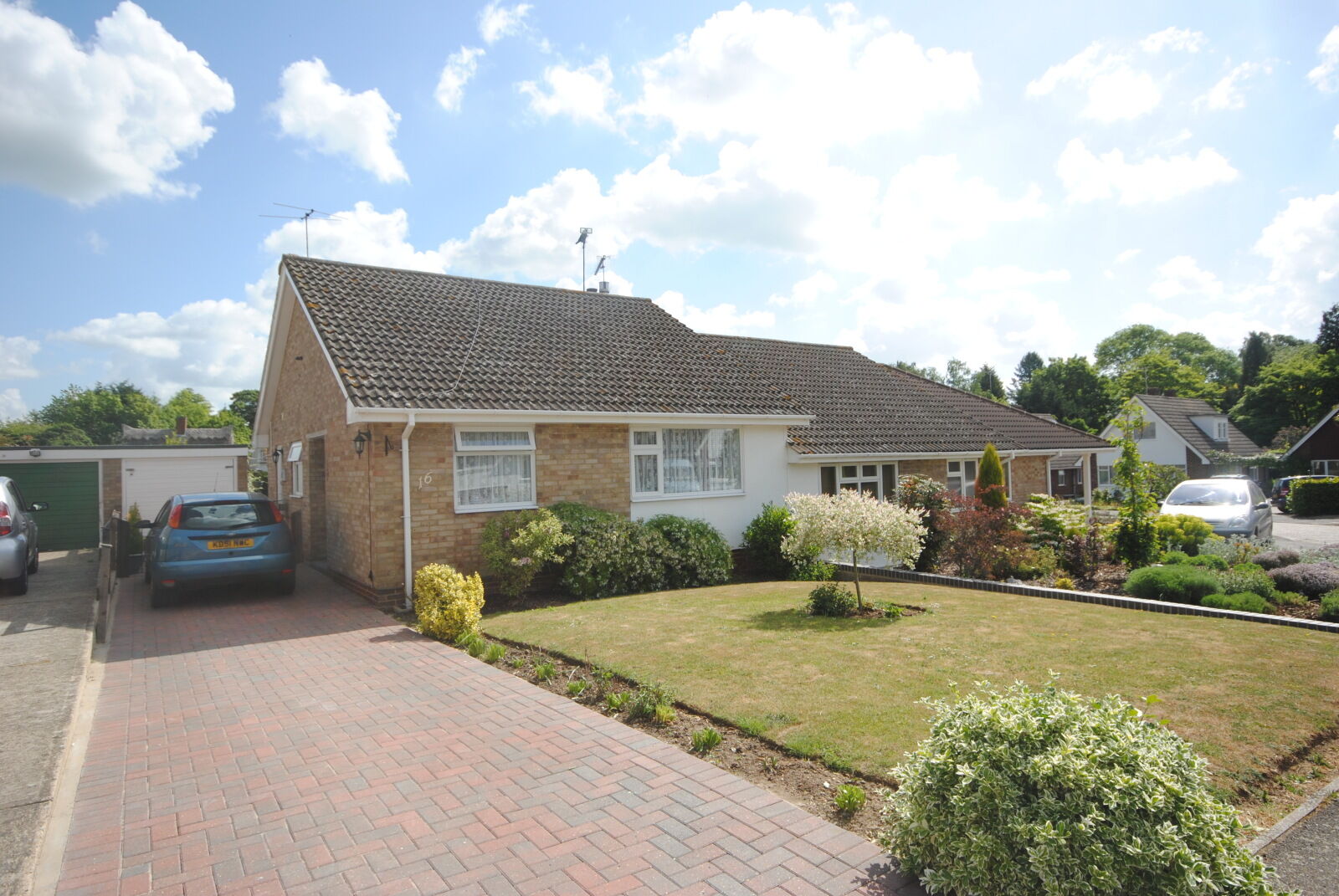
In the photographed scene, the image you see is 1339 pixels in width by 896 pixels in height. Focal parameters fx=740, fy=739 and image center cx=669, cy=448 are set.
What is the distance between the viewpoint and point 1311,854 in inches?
153

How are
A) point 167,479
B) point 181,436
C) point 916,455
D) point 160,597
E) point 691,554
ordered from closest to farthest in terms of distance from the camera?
point 160,597, point 691,554, point 916,455, point 167,479, point 181,436

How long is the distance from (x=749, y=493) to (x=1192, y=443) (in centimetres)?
4340

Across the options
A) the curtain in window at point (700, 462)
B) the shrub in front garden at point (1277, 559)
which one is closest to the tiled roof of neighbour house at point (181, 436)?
the curtain in window at point (700, 462)

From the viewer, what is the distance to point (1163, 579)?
10.7 meters

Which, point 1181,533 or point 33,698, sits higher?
point 1181,533

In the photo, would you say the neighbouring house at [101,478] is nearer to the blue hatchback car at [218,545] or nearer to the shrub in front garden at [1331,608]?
the blue hatchback car at [218,545]

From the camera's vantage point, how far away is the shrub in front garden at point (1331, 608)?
29.8 feet

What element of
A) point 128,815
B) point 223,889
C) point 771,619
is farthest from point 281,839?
point 771,619

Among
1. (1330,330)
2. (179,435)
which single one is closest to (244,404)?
(179,435)

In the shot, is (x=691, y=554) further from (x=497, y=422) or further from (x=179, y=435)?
(x=179, y=435)

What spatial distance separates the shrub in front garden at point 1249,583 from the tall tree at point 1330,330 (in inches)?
2228

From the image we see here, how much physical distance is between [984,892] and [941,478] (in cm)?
1833

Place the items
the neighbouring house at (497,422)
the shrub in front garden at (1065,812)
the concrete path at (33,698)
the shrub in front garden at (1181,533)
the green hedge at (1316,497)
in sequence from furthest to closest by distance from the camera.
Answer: the green hedge at (1316,497)
the shrub in front garden at (1181,533)
the neighbouring house at (497,422)
the concrete path at (33,698)
the shrub in front garden at (1065,812)

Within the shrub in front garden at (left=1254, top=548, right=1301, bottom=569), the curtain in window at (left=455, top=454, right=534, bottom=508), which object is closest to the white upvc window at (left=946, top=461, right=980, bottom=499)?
the shrub in front garden at (left=1254, top=548, right=1301, bottom=569)
